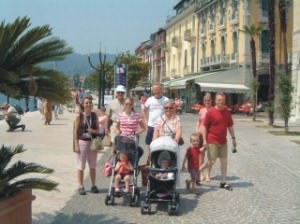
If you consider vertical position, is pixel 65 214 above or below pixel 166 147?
below

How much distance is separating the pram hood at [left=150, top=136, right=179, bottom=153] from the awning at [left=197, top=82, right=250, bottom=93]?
38390mm

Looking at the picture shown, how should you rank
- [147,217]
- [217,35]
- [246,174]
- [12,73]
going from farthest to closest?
[217,35], [246,174], [147,217], [12,73]

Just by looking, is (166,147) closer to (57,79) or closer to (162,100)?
(162,100)

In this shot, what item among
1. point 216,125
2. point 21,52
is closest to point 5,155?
point 21,52

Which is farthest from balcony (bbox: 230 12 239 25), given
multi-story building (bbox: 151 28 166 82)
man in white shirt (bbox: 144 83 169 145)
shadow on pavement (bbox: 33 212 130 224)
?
shadow on pavement (bbox: 33 212 130 224)

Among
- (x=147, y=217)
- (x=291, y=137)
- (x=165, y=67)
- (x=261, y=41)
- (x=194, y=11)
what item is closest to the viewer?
(x=147, y=217)

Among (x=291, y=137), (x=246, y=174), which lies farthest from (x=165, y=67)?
(x=246, y=174)

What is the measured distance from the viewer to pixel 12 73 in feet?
17.3

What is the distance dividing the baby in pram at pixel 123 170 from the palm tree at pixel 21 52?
2987 mm

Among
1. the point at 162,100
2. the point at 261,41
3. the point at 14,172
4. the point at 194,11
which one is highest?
the point at 194,11

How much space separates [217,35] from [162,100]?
48.6m

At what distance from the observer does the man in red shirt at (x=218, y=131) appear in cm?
948

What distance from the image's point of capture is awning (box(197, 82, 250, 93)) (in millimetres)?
46719

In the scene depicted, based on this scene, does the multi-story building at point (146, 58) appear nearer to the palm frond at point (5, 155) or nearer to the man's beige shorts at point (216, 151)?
the man's beige shorts at point (216, 151)
